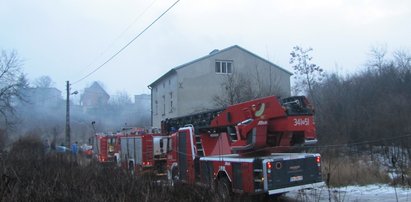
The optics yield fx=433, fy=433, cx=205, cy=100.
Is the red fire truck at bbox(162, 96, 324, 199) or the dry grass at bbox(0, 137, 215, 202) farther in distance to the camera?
the red fire truck at bbox(162, 96, 324, 199)

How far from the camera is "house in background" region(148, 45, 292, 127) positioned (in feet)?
118

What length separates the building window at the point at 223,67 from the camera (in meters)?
37.1

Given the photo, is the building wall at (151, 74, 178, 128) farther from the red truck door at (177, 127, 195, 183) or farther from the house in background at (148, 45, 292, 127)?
the red truck door at (177, 127, 195, 183)

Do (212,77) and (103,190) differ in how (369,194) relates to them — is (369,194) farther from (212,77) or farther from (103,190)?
(212,77)

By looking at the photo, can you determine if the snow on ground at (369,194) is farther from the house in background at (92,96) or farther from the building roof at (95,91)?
the building roof at (95,91)

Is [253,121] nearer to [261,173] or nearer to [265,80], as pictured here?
[261,173]

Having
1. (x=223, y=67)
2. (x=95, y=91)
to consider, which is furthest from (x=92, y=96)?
(x=223, y=67)

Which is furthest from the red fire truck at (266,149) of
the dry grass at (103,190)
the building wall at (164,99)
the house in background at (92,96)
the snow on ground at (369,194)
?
the house in background at (92,96)

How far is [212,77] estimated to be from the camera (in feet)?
120

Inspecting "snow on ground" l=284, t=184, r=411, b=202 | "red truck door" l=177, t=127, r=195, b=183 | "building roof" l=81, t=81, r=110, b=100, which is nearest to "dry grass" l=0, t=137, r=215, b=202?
"snow on ground" l=284, t=184, r=411, b=202

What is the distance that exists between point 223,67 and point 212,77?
1.45 meters

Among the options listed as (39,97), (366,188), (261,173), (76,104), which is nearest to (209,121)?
(261,173)

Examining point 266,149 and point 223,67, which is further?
point 223,67

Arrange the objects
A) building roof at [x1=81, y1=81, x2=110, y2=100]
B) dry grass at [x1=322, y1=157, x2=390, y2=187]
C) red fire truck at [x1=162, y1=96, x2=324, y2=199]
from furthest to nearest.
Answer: building roof at [x1=81, y1=81, x2=110, y2=100]
dry grass at [x1=322, y1=157, x2=390, y2=187]
red fire truck at [x1=162, y1=96, x2=324, y2=199]
